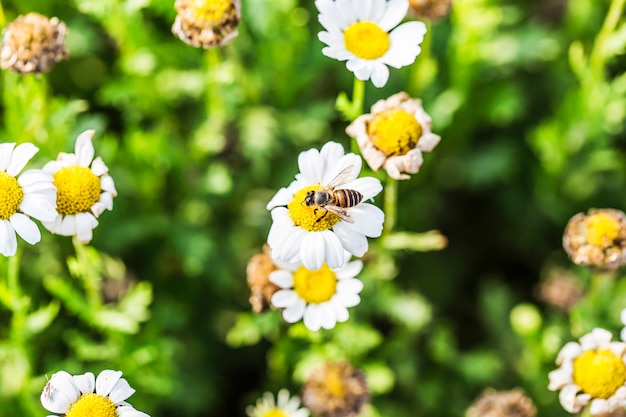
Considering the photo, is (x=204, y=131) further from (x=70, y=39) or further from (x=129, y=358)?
(x=129, y=358)

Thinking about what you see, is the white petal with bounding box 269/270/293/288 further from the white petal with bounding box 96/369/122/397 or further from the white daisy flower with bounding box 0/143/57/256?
the white daisy flower with bounding box 0/143/57/256

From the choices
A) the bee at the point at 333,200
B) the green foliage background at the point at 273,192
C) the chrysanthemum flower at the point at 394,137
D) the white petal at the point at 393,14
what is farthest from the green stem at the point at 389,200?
the white petal at the point at 393,14

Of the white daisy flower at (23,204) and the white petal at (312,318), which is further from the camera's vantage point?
the white petal at (312,318)

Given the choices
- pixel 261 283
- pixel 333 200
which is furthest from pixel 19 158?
pixel 333 200

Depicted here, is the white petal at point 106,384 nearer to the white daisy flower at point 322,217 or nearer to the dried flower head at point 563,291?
the white daisy flower at point 322,217

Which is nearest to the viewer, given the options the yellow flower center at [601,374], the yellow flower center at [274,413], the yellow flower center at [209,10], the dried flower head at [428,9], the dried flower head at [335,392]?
the yellow flower center at [601,374]

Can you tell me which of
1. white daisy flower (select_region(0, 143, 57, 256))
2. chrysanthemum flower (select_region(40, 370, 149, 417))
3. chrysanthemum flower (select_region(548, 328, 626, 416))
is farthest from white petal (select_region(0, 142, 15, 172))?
chrysanthemum flower (select_region(548, 328, 626, 416))

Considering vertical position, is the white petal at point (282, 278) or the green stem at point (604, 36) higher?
the green stem at point (604, 36)
